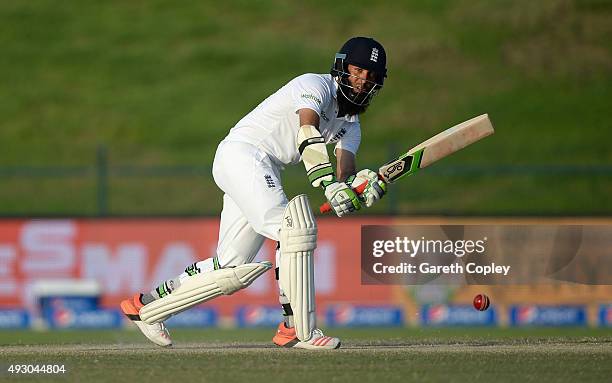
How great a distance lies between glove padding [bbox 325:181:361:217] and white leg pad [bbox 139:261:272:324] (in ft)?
1.71

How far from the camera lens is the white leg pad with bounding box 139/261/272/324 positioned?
7.87 meters

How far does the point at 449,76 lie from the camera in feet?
85.6

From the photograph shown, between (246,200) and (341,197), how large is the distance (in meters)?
0.52

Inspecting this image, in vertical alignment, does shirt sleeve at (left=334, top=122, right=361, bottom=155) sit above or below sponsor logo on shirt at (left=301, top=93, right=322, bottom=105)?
below

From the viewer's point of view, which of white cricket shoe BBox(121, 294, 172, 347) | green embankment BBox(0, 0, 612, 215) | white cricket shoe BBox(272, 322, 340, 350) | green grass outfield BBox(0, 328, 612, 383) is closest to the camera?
green grass outfield BBox(0, 328, 612, 383)

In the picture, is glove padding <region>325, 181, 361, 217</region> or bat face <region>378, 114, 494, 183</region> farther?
bat face <region>378, 114, 494, 183</region>

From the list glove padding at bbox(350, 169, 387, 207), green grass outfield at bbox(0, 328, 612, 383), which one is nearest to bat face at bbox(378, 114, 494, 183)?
glove padding at bbox(350, 169, 387, 207)

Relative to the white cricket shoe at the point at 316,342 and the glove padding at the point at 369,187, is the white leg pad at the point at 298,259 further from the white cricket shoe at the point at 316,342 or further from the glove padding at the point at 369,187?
the glove padding at the point at 369,187

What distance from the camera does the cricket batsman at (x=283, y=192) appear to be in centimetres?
761

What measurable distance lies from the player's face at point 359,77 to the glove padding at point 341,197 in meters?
0.61

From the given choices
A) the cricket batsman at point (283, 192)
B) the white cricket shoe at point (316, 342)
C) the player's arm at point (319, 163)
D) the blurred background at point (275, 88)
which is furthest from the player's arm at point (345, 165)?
the blurred background at point (275, 88)

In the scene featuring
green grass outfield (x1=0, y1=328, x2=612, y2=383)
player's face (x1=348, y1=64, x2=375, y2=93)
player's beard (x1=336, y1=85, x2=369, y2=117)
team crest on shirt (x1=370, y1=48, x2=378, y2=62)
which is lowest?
green grass outfield (x1=0, y1=328, x2=612, y2=383)

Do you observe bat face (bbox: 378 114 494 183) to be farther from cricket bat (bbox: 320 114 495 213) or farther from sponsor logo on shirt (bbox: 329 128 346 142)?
sponsor logo on shirt (bbox: 329 128 346 142)

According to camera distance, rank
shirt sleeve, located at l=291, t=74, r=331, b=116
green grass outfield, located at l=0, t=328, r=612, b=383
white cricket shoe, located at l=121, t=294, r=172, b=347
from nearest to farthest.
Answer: green grass outfield, located at l=0, t=328, r=612, b=383 < shirt sleeve, located at l=291, t=74, r=331, b=116 < white cricket shoe, located at l=121, t=294, r=172, b=347
